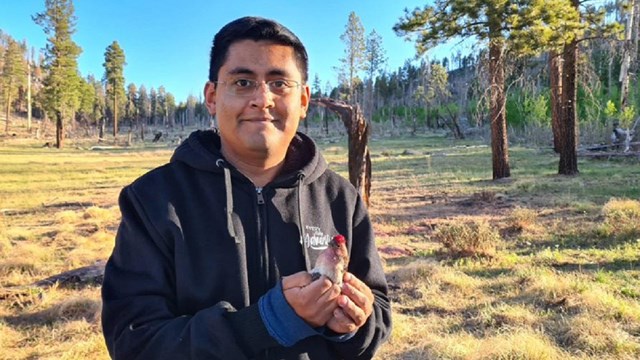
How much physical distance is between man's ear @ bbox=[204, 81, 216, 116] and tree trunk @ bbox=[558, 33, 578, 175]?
15107mm

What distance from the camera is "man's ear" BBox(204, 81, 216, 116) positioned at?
5.63 feet

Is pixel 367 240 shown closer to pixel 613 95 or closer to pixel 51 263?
pixel 51 263

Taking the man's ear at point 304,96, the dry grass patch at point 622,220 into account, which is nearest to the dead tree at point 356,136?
the dry grass patch at point 622,220

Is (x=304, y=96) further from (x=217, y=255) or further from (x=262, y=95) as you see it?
(x=217, y=255)

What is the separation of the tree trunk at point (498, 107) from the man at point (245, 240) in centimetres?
1258

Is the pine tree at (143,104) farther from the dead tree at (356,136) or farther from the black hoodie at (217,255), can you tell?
the black hoodie at (217,255)

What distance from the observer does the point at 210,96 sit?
174 cm

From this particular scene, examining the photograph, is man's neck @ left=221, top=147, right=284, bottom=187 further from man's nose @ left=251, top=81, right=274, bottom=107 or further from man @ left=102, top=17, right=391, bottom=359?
man's nose @ left=251, top=81, right=274, bottom=107

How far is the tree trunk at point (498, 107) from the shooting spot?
13.7 metres

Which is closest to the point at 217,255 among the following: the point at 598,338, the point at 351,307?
the point at 351,307

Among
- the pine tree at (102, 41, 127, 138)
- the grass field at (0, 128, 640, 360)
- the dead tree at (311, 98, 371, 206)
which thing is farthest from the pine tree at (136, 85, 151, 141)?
the dead tree at (311, 98, 371, 206)

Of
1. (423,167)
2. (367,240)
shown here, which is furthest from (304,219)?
(423,167)

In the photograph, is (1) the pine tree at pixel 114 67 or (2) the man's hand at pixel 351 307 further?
(1) the pine tree at pixel 114 67

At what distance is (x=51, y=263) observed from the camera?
7375 millimetres
